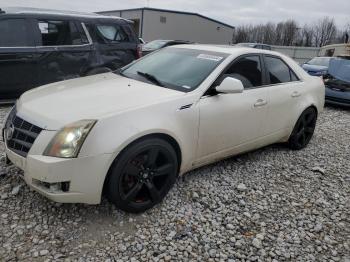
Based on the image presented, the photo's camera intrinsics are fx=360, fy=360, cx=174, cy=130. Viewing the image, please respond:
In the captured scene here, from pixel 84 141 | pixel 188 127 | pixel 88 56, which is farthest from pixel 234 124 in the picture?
pixel 88 56

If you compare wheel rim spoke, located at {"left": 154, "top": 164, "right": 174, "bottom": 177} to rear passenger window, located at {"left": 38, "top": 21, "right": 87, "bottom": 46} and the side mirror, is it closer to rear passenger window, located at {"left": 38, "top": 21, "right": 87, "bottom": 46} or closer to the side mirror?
the side mirror

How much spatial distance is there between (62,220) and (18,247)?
434mm

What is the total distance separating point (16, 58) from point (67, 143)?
411cm

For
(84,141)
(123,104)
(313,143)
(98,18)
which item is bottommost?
(313,143)

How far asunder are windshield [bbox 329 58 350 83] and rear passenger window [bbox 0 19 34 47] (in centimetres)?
787

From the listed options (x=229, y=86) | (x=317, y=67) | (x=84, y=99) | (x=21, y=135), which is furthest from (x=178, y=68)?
(x=317, y=67)

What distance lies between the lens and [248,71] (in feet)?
14.0

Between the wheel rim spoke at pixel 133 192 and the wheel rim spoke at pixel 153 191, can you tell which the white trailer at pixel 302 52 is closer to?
the wheel rim spoke at pixel 153 191

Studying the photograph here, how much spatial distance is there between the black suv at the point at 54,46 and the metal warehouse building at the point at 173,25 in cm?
2524

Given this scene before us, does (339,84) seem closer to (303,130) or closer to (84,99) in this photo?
(303,130)

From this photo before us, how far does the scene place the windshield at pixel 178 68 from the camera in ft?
12.3

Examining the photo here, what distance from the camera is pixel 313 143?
19.4 feet

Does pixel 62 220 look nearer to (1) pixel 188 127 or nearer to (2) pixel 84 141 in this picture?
(2) pixel 84 141

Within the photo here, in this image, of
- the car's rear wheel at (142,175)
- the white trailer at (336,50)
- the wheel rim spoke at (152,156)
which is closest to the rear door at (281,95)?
the car's rear wheel at (142,175)
